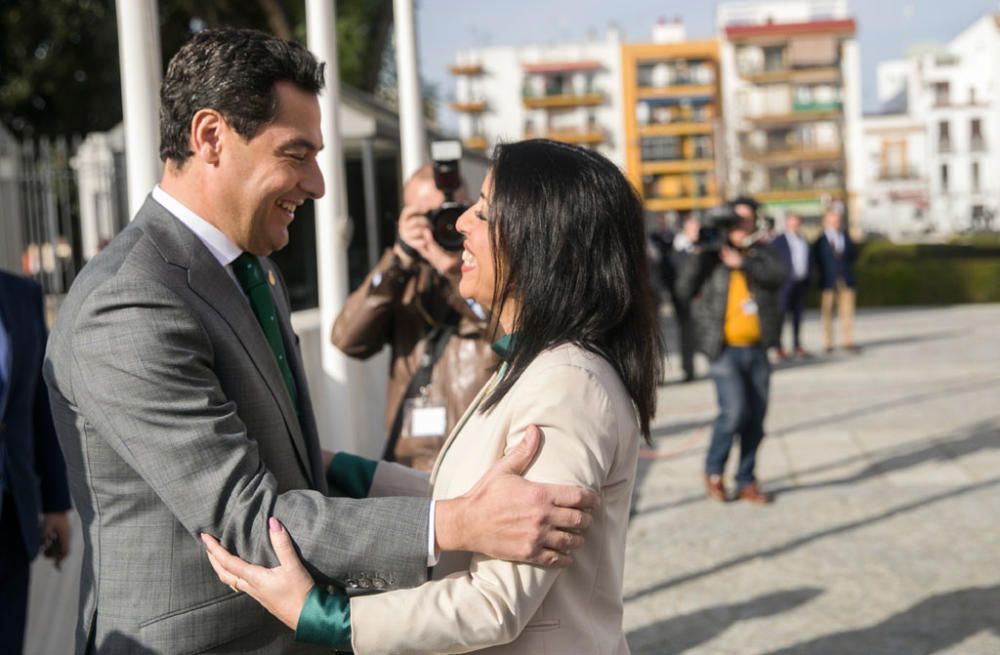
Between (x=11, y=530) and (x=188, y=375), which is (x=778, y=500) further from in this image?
(x=188, y=375)

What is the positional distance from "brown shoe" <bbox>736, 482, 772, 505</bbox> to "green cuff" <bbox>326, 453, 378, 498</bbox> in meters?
5.75

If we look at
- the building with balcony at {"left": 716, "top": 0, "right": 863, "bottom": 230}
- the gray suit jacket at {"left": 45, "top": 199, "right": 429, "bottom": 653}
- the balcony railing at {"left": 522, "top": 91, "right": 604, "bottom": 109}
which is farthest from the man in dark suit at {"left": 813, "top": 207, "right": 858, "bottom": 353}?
the balcony railing at {"left": 522, "top": 91, "right": 604, "bottom": 109}

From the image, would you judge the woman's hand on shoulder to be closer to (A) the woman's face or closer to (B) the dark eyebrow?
(A) the woman's face

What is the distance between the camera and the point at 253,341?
225cm

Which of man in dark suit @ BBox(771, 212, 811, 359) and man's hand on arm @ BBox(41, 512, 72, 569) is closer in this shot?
man's hand on arm @ BBox(41, 512, 72, 569)

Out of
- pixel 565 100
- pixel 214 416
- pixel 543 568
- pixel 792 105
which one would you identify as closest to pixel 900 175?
pixel 792 105

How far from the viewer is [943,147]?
9662 centimetres

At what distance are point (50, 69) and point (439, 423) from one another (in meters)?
23.4

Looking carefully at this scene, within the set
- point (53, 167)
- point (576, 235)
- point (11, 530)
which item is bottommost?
point (11, 530)

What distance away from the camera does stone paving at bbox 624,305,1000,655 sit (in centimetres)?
547

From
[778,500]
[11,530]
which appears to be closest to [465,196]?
[11,530]

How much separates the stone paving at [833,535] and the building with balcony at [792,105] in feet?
241

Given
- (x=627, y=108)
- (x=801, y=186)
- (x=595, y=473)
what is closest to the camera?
(x=595, y=473)

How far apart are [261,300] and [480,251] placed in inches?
18.8
